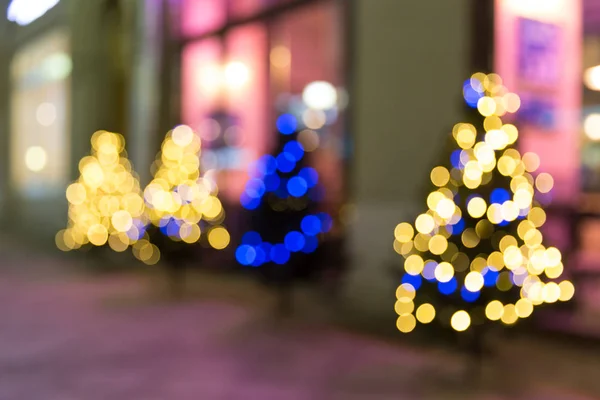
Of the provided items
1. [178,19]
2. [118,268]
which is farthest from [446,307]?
[178,19]

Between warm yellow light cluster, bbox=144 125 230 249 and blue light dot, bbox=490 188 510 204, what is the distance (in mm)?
3711

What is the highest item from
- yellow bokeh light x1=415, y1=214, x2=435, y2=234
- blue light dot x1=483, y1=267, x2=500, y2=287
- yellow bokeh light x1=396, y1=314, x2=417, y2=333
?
yellow bokeh light x1=415, y1=214, x2=435, y2=234

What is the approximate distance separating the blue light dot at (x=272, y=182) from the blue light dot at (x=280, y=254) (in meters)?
0.48

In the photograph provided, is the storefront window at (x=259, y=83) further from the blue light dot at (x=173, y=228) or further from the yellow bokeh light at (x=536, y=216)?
the yellow bokeh light at (x=536, y=216)

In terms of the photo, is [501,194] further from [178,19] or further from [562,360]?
[178,19]

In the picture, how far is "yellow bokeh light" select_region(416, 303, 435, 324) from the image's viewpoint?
396 centimetres

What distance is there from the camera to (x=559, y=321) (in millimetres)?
4957

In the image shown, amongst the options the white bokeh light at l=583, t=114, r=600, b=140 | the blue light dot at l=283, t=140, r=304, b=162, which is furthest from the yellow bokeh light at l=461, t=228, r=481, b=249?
the white bokeh light at l=583, t=114, r=600, b=140

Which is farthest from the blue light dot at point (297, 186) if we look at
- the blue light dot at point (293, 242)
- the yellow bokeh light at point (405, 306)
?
the yellow bokeh light at point (405, 306)

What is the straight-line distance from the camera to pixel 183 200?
6887 millimetres

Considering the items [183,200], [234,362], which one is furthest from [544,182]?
[183,200]

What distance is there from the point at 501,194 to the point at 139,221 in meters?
5.31

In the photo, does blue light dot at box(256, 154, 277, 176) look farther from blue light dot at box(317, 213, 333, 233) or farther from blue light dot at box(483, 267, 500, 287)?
blue light dot at box(483, 267, 500, 287)

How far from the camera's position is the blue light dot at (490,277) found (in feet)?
12.5
